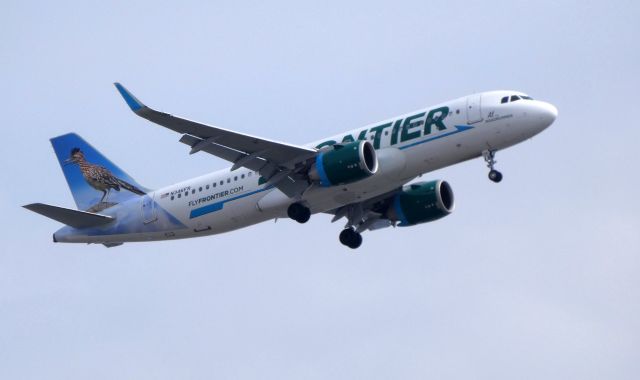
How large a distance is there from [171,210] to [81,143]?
348 inches

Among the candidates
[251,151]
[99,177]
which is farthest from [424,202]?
[99,177]

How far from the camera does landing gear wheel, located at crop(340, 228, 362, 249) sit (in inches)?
2371

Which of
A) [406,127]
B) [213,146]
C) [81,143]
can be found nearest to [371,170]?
[406,127]

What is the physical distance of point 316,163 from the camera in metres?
53.2

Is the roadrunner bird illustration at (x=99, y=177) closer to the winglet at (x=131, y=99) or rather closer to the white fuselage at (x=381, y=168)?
the white fuselage at (x=381, y=168)

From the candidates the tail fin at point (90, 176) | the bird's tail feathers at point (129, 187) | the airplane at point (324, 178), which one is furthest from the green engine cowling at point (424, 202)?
the tail fin at point (90, 176)

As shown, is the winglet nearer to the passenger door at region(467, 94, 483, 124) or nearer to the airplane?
the airplane

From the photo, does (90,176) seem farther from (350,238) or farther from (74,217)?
(350,238)

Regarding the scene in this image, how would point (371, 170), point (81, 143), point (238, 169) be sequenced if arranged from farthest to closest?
point (81, 143), point (238, 169), point (371, 170)

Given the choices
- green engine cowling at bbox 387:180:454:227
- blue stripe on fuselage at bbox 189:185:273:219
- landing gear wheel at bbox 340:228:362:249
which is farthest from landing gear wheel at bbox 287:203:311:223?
green engine cowling at bbox 387:180:454:227

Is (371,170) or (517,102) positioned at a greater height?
(517,102)

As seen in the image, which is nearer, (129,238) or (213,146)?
(213,146)

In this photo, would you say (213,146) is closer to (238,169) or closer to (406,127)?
(238,169)

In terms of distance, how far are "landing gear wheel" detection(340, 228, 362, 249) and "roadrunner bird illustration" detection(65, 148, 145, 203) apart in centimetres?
939
